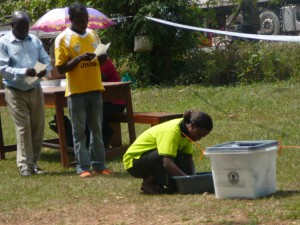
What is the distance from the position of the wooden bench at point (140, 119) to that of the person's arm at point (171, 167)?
8.42 ft

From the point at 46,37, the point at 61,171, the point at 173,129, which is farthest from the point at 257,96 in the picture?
the point at 46,37

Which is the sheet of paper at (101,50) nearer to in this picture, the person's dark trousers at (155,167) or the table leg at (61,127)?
the table leg at (61,127)

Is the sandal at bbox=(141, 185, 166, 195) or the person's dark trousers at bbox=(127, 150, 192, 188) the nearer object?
the person's dark trousers at bbox=(127, 150, 192, 188)

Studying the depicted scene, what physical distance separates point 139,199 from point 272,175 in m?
1.25

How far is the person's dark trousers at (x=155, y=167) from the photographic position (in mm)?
7520

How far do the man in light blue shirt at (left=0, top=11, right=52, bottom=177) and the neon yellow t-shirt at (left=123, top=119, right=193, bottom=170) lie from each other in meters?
1.80

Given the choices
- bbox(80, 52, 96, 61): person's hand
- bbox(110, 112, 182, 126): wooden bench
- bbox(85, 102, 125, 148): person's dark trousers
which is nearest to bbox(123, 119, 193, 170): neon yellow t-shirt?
bbox(80, 52, 96, 61): person's hand

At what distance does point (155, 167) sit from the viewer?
7570 millimetres

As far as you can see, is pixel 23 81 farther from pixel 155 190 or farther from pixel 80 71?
pixel 155 190

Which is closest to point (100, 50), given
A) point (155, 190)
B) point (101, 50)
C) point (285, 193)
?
point (101, 50)

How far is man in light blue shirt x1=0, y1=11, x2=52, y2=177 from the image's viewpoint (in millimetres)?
9023

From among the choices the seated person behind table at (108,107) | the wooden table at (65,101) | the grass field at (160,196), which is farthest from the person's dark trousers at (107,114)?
the grass field at (160,196)

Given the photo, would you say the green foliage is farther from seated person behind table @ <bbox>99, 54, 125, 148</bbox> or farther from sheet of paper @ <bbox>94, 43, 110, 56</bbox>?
sheet of paper @ <bbox>94, 43, 110, 56</bbox>

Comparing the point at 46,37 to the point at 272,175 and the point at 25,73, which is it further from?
the point at 272,175
